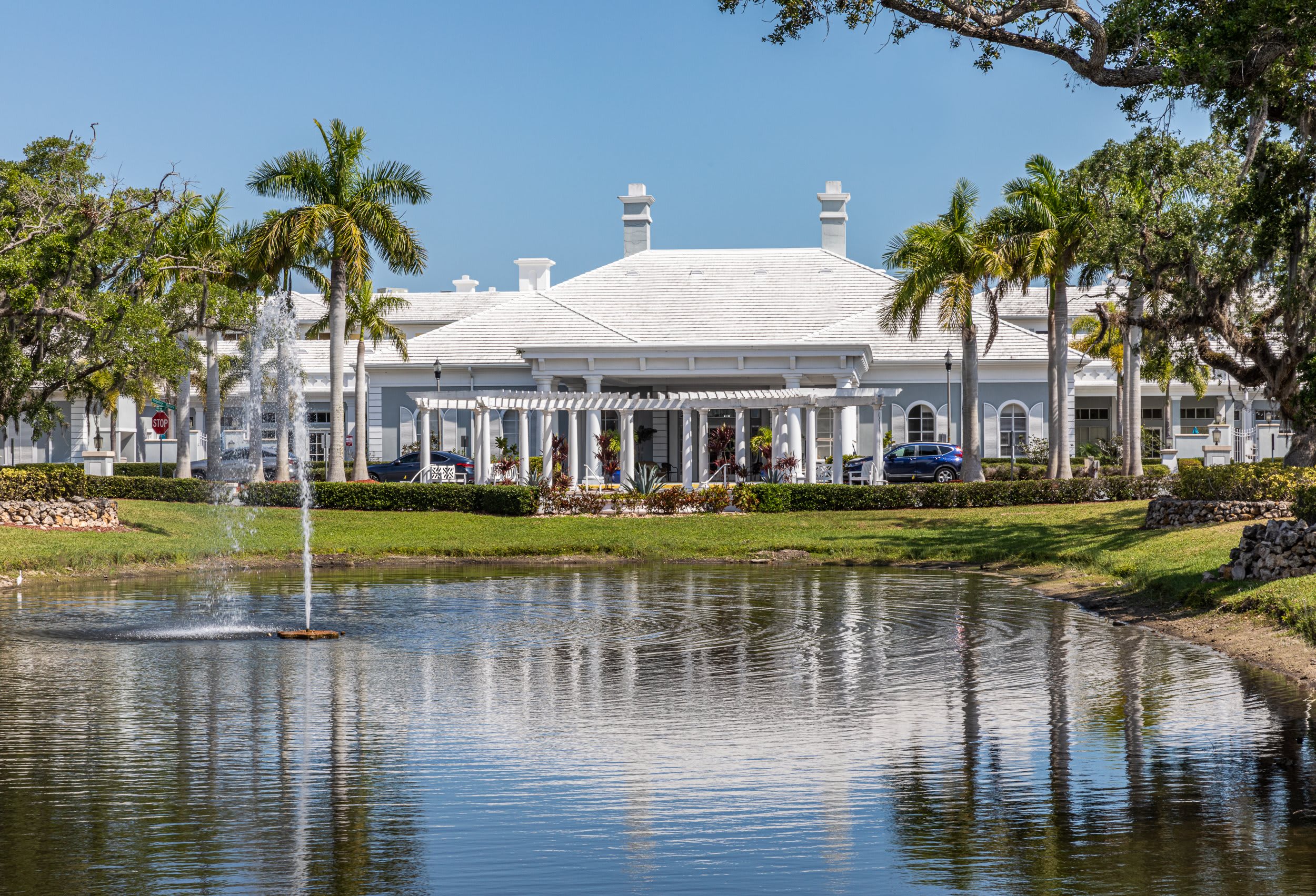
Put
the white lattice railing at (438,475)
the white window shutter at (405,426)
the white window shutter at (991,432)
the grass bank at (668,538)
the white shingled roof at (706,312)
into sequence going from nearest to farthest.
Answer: the grass bank at (668,538), the white lattice railing at (438,475), the white shingled roof at (706,312), the white window shutter at (991,432), the white window shutter at (405,426)

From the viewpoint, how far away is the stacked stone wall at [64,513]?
25.7 meters

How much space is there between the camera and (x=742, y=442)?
3866 centimetres

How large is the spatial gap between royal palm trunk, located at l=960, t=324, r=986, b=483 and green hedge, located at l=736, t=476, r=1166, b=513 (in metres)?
1.07

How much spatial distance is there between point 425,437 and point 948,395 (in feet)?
51.7

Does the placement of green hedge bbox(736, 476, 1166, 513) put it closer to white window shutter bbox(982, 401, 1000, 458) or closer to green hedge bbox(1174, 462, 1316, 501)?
green hedge bbox(1174, 462, 1316, 501)

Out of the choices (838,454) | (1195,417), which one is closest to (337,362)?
(838,454)

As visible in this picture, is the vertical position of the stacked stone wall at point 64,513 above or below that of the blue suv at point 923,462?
below

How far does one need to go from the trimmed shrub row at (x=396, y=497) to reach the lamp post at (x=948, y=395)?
14516 millimetres

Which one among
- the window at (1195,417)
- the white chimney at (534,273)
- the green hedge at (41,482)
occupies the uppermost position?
the white chimney at (534,273)

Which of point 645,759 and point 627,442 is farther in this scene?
point 627,442

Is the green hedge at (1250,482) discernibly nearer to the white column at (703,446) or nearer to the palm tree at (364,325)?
the white column at (703,446)

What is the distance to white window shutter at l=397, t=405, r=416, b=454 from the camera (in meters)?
42.7

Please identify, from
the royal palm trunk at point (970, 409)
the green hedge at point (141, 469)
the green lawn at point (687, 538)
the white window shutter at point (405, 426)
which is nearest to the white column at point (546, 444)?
the green lawn at point (687, 538)

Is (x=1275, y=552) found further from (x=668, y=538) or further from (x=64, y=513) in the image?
(x=64, y=513)
